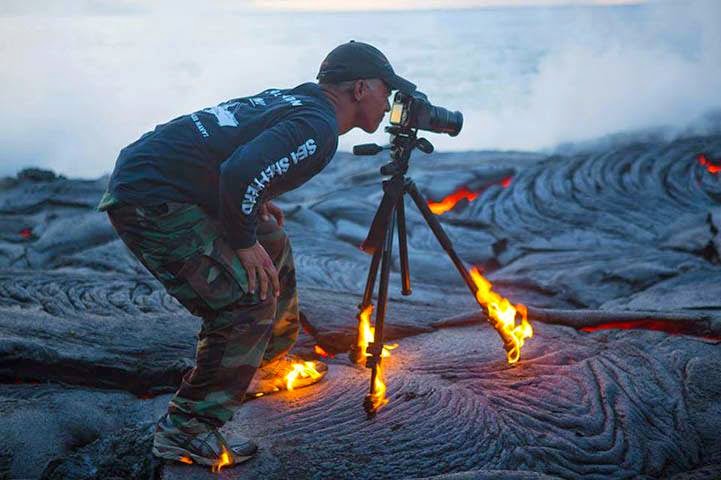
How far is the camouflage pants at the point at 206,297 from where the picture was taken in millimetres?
2988

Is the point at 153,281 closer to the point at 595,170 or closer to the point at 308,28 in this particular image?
the point at 595,170

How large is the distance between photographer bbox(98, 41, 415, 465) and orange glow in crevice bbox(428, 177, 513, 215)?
580cm

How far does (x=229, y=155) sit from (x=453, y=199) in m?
6.26

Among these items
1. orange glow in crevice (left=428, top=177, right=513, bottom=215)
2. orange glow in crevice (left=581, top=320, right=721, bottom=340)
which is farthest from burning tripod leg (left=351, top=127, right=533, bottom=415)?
orange glow in crevice (left=428, top=177, right=513, bottom=215)

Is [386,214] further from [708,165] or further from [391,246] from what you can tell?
[708,165]

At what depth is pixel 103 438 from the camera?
11.1ft

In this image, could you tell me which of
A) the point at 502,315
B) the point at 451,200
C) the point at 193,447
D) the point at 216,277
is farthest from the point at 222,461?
the point at 451,200

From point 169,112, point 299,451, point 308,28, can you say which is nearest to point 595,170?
point 299,451

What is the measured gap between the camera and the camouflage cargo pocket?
3.00 m

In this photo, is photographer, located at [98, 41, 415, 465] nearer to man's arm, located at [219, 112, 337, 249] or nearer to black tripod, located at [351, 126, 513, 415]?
man's arm, located at [219, 112, 337, 249]

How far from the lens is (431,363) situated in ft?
13.9

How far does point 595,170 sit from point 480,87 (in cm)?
1175

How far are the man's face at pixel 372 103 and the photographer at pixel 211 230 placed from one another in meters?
0.24

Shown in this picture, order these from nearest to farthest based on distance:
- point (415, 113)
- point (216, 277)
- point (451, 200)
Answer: point (216, 277) < point (415, 113) < point (451, 200)
